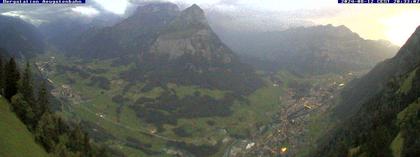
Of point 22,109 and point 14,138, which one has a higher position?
point 14,138

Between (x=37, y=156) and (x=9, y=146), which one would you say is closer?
(x=9, y=146)

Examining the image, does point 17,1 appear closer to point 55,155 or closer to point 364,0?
point 55,155

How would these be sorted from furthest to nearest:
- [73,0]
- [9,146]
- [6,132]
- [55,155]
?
[55,155] → [73,0] → [6,132] → [9,146]

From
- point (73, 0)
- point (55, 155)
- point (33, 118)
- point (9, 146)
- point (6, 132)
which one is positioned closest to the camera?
point (9, 146)

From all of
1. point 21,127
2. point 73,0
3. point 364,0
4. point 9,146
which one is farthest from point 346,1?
point 21,127

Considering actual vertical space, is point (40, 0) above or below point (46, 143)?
above

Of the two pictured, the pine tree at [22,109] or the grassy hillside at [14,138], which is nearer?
the grassy hillside at [14,138]

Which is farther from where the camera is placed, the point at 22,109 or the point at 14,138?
the point at 22,109

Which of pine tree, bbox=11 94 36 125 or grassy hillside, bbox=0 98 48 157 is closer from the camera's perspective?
grassy hillside, bbox=0 98 48 157
